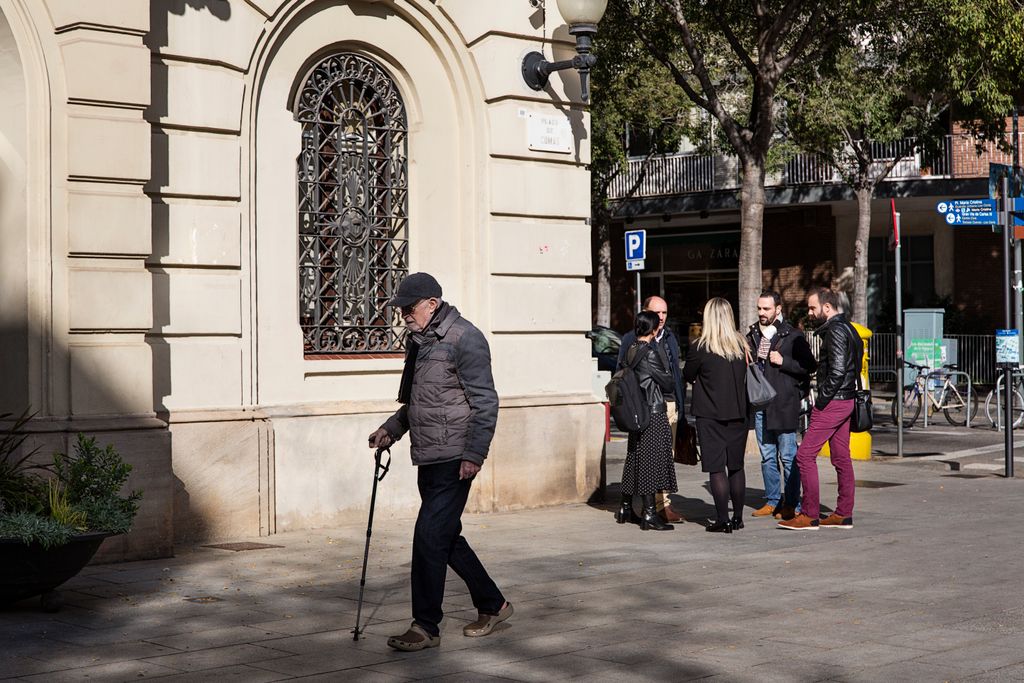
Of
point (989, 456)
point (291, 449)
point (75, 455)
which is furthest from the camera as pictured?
point (989, 456)

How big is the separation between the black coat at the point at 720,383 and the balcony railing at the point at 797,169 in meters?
20.9

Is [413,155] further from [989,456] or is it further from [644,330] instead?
[989,456]

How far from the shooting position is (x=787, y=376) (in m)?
11.0

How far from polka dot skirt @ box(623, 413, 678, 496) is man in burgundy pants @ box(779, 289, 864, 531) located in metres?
0.99

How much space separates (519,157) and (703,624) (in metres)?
5.64

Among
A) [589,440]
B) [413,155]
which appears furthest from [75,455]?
[589,440]

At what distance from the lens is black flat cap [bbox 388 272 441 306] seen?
6.82 meters

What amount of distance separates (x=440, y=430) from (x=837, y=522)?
517cm

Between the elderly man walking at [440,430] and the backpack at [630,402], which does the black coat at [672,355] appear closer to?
the backpack at [630,402]

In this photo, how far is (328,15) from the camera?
11.0 metres

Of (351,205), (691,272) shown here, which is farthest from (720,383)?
(691,272)

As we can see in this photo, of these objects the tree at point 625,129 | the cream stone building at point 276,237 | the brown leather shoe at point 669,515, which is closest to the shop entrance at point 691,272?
the tree at point 625,129

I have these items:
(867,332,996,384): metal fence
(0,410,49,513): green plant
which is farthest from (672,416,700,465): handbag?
(867,332,996,384): metal fence

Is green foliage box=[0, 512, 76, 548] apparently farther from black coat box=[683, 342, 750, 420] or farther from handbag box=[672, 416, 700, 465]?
handbag box=[672, 416, 700, 465]
